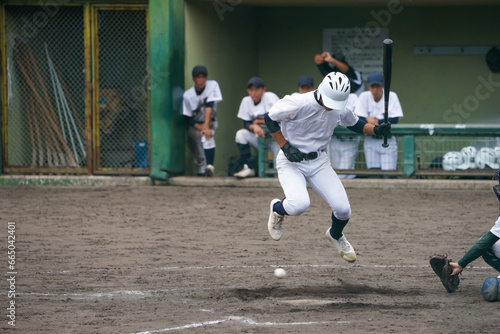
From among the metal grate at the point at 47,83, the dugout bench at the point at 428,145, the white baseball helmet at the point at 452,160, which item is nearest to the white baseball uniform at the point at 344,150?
the dugout bench at the point at 428,145

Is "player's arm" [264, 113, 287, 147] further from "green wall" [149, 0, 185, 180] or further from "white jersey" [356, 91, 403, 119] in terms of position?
"green wall" [149, 0, 185, 180]

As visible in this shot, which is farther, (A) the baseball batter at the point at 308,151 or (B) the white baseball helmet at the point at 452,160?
(B) the white baseball helmet at the point at 452,160

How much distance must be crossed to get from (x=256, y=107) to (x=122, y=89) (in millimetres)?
2034

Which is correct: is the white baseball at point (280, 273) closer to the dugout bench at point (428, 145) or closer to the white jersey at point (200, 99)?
the dugout bench at point (428, 145)

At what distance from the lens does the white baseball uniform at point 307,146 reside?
7.00m

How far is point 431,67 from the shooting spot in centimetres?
1438

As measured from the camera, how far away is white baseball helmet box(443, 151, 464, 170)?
11.7m

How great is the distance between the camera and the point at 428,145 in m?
11.9

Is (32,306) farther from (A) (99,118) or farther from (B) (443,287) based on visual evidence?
(A) (99,118)

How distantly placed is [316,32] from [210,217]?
569 centimetres

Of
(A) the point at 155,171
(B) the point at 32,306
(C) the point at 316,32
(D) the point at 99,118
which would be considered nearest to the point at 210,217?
(A) the point at 155,171

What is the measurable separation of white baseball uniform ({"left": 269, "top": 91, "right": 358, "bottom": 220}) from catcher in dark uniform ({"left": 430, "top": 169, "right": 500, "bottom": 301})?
109cm

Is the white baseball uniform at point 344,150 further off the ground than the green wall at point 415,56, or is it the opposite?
the green wall at point 415,56

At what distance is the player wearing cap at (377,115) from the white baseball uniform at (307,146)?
465 centimetres
